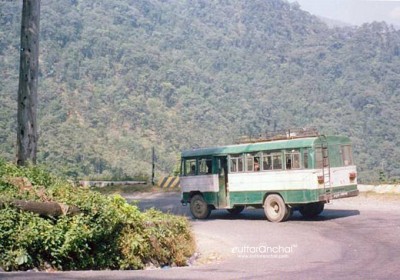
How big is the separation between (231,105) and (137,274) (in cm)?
11107

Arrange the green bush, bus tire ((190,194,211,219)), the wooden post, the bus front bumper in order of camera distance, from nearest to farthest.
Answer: the green bush
the wooden post
the bus front bumper
bus tire ((190,194,211,219))

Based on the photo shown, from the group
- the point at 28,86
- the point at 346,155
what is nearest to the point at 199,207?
the point at 346,155

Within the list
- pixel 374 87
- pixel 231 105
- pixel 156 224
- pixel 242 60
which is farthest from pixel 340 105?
pixel 156 224

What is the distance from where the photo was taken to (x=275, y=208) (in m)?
16.7

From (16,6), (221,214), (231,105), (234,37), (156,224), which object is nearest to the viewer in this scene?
(156,224)

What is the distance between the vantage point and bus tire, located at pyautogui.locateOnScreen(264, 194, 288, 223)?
1634 cm

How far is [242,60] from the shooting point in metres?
145

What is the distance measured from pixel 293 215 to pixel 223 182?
2.83 m

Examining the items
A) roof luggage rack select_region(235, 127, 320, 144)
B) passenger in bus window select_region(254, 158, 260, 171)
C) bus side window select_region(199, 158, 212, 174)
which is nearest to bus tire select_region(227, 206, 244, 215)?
bus side window select_region(199, 158, 212, 174)

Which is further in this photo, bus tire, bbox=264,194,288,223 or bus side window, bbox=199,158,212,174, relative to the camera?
bus side window, bbox=199,158,212,174

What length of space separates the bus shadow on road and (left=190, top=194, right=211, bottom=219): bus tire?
13.3 inches

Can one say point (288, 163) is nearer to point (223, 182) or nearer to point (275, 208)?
point (275, 208)

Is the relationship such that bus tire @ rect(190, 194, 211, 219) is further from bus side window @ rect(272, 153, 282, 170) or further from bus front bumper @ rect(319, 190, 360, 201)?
bus front bumper @ rect(319, 190, 360, 201)

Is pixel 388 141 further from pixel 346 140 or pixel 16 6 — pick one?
pixel 16 6
